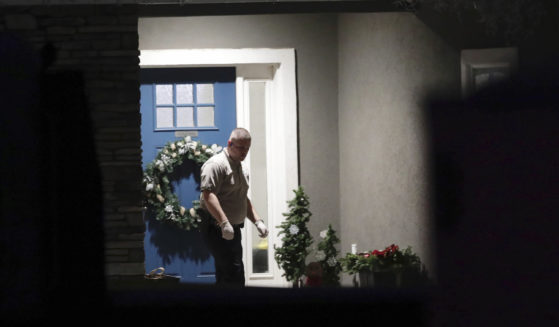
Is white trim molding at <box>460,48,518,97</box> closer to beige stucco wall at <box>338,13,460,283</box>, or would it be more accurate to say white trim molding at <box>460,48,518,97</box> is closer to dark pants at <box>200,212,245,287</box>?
beige stucco wall at <box>338,13,460,283</box>

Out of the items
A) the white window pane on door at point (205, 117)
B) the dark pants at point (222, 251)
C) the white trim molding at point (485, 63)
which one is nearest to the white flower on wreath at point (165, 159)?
the white window pane on door at point (205, 117)

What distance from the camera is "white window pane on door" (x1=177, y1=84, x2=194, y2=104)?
407 centimetres

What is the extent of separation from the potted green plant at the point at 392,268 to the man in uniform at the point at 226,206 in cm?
69

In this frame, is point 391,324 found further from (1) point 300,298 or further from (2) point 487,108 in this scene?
(2) point 487,108

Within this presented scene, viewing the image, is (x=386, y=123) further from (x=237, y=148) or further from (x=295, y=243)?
(x=295, y=243)

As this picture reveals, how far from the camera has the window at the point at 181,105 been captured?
160 inches

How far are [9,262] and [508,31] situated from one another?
65.5 inches

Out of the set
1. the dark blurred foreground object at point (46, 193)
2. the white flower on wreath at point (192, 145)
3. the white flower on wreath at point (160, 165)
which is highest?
the white flower on wreath at point (192, 145)

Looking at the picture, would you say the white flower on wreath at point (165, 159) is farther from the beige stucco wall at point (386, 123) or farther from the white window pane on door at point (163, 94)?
the beige stucco wall at point (386, 123)

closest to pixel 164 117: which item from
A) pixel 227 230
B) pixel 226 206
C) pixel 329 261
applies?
pixel 226 206

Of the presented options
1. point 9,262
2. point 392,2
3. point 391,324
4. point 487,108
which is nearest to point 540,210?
point 487,108

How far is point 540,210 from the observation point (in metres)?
1.17

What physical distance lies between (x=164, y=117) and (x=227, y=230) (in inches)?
53.7

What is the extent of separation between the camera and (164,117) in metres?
4.07
